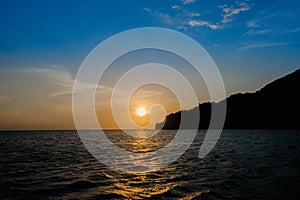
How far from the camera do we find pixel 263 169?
2048 centimetres

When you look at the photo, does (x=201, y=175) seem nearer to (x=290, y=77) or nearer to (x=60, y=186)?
(x=60, y=186)

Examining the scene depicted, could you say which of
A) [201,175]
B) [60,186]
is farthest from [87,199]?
[201,175]

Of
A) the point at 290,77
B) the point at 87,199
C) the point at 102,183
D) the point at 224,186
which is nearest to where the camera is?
the point at 87,199

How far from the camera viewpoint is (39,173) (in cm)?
2023

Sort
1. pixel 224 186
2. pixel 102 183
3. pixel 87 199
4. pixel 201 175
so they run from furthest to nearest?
1. pixel 201 175
2. pixel 102 183
3. pixel 224 186
4. pixel 87 199

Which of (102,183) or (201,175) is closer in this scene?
(102,183)

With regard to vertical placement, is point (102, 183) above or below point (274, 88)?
below

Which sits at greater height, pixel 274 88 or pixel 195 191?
pixel 274 88

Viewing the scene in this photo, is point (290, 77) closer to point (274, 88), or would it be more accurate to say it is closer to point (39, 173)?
point (274, 88)

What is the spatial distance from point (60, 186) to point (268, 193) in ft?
41.8

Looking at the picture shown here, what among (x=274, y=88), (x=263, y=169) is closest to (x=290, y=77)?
(x=274, y=88)

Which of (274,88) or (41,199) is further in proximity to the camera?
(274,88)

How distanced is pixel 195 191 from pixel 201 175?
5.03 metres

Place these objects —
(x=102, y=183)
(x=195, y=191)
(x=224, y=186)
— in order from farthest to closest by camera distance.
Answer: (x=102, y=183) < (x=224, y=186) < (x=195, y=191)
